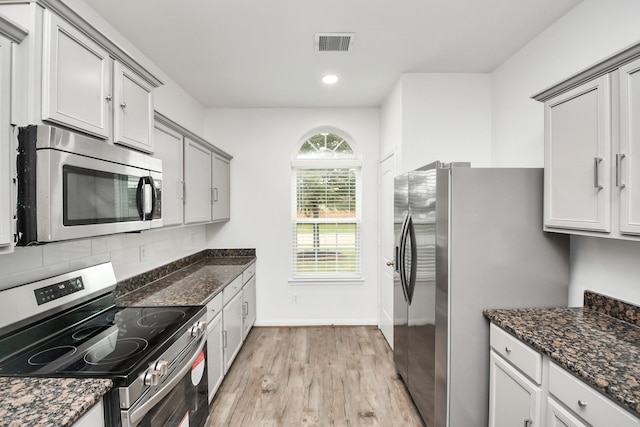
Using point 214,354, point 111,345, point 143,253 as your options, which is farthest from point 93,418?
point 143,253

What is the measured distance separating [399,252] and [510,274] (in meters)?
0.84

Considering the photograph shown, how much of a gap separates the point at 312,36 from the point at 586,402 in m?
2.54

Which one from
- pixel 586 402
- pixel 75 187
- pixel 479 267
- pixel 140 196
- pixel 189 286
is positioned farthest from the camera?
pixel 189 286

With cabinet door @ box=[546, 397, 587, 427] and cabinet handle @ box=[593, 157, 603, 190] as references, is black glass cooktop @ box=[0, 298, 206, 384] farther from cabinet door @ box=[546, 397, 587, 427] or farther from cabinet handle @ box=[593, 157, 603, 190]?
cabinet handle @ box=[593, 157, 603, 190]

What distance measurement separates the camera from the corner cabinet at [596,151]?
137 cm

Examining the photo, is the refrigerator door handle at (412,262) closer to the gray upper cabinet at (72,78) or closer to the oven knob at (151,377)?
the oven knob at (151,377)

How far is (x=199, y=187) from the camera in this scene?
119 inches

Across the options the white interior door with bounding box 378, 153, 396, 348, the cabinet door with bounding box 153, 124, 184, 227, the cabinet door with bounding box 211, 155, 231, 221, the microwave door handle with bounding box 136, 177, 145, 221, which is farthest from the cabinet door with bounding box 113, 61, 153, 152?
the white interior door with bounding box 378, 153, 396, 348

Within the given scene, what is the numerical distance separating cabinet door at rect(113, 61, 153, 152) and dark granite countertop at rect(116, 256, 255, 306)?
1.01m

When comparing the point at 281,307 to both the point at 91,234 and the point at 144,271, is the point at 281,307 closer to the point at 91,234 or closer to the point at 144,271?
the point at 144,271

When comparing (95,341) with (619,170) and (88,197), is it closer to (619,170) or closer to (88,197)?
(88,197)

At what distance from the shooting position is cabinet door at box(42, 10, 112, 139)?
123 centimetres

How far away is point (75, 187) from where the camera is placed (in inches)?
51.7

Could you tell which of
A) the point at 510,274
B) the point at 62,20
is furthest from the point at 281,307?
the point at 62,20
